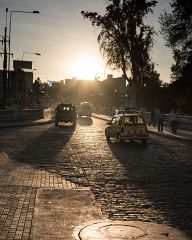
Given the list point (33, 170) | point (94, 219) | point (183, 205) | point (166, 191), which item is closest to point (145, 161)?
point (33, 170)

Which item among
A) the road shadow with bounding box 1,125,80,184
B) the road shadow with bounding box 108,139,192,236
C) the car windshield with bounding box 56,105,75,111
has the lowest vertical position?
the road shadow with bounding box 1,125,80,184

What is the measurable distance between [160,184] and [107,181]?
1.28m

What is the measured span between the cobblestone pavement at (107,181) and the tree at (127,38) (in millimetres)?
25245

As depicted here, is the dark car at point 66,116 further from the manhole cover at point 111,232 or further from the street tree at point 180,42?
the manhole cover at point 111,232

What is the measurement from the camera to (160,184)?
1112 centimetres

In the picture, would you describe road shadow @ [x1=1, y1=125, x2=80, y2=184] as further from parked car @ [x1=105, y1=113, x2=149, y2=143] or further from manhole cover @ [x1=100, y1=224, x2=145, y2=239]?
manhole cover @ [x1=100, y1=224, x2=145, y2=239]

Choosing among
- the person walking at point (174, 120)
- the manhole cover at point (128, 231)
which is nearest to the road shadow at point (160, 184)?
the manhole cover at point (128, 231)

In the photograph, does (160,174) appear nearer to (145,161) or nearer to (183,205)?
(145,161)

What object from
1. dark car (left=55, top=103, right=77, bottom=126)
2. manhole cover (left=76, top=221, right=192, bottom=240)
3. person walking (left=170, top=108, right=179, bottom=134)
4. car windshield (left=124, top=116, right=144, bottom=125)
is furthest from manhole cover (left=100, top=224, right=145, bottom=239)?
dark car (left=55, top=103, right=77, bottom=126)

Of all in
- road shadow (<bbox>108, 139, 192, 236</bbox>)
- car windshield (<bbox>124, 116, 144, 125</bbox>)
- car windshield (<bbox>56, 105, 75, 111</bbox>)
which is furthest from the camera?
car windshield (<bbox>56, 105, 75, 111</bbox>)

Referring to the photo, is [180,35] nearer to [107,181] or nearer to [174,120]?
[174,120]

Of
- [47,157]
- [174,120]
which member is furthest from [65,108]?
[47,157]

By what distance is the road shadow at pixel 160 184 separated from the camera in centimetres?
795

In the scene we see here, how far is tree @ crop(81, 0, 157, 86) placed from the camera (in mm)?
43094
